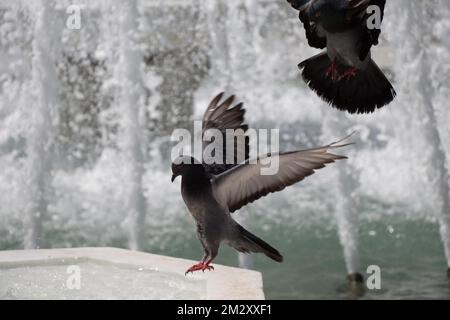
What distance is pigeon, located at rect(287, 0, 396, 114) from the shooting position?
1673 mm

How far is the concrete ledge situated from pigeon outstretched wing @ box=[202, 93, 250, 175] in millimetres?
793

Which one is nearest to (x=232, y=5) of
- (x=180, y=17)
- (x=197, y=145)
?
(x=180, y=17)

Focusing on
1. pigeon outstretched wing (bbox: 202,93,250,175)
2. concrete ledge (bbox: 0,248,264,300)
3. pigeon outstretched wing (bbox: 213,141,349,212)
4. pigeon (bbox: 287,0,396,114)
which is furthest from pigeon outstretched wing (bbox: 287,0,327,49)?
concrete ledge (bbox: 0,248,264,300)

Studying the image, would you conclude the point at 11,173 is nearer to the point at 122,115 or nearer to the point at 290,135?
the point at 122,115

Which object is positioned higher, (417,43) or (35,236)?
(417,43)

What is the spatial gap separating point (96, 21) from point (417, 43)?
3.88 metres

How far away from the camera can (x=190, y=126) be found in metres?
9.30

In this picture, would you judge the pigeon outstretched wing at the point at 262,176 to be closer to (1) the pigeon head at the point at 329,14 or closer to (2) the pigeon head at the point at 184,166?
(2) the pigeon head at the point at 184,166

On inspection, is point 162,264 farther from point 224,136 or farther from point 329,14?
point 329,14

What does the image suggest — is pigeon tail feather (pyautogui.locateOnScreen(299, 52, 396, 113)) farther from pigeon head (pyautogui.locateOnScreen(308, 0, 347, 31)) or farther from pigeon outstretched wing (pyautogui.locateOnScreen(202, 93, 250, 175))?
pigeon outstretched wing (pyautogui.locateOnScreen(202, 93, 250, 175))

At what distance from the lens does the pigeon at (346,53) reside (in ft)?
5.49

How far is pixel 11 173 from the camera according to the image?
334 inches

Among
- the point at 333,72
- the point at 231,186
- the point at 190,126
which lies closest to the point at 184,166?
the point at 231,186
